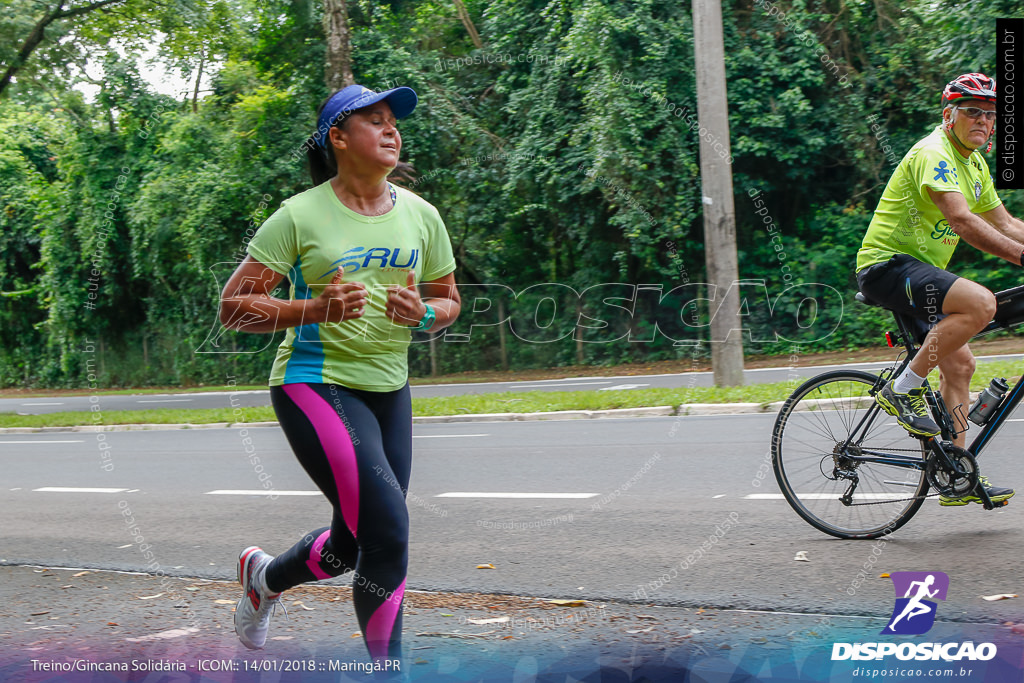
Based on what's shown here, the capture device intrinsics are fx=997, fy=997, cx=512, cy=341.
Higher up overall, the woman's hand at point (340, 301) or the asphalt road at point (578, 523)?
the woman's hand at point (340, 301)

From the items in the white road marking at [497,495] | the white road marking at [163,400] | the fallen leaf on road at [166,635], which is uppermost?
the fallen leaf on road at [166,635]

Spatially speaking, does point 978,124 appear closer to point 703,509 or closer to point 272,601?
point 703,509

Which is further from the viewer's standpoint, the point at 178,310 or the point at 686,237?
the point at 178,310

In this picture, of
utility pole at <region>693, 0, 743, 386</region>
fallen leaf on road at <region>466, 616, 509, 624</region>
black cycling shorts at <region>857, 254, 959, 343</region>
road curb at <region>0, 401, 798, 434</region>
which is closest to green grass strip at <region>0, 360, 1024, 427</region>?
road curb at <region>0, 401, 798, 434</region>

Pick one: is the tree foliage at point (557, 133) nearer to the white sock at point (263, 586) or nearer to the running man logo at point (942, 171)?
the running man logo at point (942, 171)

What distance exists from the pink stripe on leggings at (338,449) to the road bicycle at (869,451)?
2.77 metres

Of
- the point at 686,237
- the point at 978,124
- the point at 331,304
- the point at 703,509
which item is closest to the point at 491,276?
the point at 686,237

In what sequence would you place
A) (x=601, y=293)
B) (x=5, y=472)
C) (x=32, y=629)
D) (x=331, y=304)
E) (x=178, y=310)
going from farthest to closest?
(x=178, y=310), (x=601, y=293), (x=5, y=472), (x=32, y=629), (x=331, y=304)

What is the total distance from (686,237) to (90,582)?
1751 cm

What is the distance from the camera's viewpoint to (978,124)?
445 cm

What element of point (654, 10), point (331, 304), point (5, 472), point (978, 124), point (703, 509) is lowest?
point (5, 472)

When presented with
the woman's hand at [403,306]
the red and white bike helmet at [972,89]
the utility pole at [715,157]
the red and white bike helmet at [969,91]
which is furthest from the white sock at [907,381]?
the utility pole at [715,157]

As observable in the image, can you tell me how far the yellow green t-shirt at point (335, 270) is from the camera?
120 inches

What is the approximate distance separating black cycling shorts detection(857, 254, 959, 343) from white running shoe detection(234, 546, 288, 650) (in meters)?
3.03
